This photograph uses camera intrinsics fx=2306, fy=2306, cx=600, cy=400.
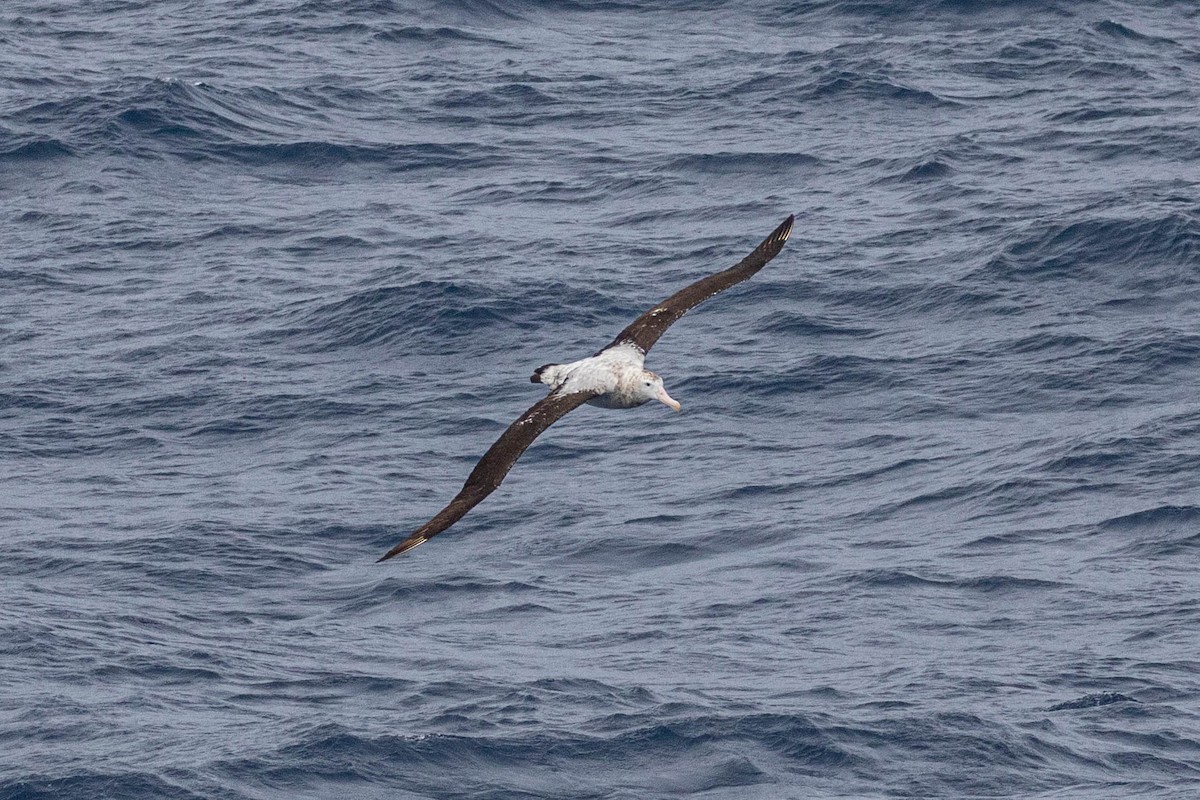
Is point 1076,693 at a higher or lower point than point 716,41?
lower

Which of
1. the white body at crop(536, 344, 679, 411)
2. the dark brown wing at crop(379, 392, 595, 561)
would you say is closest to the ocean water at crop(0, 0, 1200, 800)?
the white body at crop(536, 344, 679, 411)

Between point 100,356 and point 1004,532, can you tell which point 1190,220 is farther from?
point 100,356

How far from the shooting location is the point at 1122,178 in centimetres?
4084

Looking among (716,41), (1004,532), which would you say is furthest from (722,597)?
(716,41)

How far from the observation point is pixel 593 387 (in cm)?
2269

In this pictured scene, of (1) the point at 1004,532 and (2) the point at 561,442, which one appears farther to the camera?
(2) the point at 561,442

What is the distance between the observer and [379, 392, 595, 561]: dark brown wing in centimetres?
1961

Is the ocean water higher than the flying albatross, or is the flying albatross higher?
the flying albatross

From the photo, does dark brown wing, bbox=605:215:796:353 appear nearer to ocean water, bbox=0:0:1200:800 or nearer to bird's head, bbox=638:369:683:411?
bird's head, bbox=638:369:683:411

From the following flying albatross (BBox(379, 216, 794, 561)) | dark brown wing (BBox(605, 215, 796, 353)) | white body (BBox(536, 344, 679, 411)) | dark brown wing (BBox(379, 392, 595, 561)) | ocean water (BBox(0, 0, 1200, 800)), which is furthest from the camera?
ocean water (BBox(0, 0, 1200, 800))

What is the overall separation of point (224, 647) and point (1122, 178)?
1903 cm

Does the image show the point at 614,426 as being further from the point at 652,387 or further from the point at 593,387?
the point at 593,387

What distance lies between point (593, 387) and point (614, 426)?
13.0 meters

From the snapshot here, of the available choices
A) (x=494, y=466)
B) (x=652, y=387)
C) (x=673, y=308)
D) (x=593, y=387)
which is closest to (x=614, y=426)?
(x=673, y=308)
